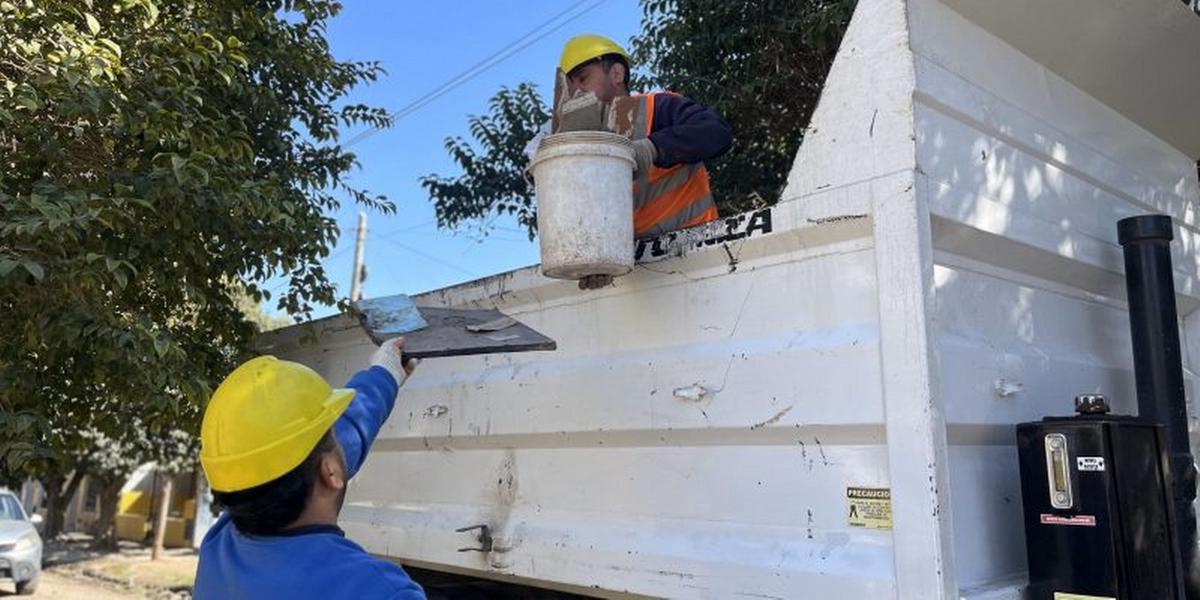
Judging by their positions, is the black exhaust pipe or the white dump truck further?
the black exhaust pipe

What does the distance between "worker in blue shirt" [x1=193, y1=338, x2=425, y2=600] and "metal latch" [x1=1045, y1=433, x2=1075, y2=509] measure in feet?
4.26

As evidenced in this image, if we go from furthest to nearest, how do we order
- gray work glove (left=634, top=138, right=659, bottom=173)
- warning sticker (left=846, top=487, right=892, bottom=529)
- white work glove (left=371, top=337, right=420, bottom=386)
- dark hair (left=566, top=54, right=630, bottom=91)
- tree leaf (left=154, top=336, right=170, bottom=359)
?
dark hair (left=566, top=54, right=630, bottom=91) → tree leaf (left=154, top=336, right=170, bottom=359) → gray work glove (left=634, top=138, right=659, bottom=173) → white work glove (left=371, top=337, right=420, bottom=386) → warning sticker (left=846, top=487, right=892, bottom=529)

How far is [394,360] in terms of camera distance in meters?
2.20

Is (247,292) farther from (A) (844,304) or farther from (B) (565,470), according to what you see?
(A) (844,304)

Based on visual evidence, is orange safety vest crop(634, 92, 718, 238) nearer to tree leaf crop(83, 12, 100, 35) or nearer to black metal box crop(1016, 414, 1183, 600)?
black metal box crop(1016, 414, 1183, 600)

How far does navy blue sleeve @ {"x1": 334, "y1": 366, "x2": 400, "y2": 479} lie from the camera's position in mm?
1982

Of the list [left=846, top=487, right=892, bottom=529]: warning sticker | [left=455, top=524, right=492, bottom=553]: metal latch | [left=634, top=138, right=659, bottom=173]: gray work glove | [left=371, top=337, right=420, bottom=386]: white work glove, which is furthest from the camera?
[left=455, top=524, right=492, bottom=553]: metal latch

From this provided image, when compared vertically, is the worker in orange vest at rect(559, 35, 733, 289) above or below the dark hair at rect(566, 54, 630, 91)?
below

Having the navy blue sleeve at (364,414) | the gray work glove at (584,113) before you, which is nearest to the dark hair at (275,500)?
the navy blue sleeve at (364,414)

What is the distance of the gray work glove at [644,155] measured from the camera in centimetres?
250

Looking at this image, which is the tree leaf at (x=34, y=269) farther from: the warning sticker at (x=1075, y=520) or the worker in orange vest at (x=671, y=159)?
the warning sticker at (x=1075, y=520)

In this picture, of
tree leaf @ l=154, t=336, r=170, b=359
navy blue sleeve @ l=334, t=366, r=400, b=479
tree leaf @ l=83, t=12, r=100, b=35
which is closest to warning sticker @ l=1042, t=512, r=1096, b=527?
navy blue sleeve @ l=334, t=366, r=400, b=479

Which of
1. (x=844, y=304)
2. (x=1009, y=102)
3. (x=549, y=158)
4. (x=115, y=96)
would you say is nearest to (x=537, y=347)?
(x=549, y=158)

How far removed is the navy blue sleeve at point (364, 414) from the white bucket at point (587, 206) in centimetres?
51
